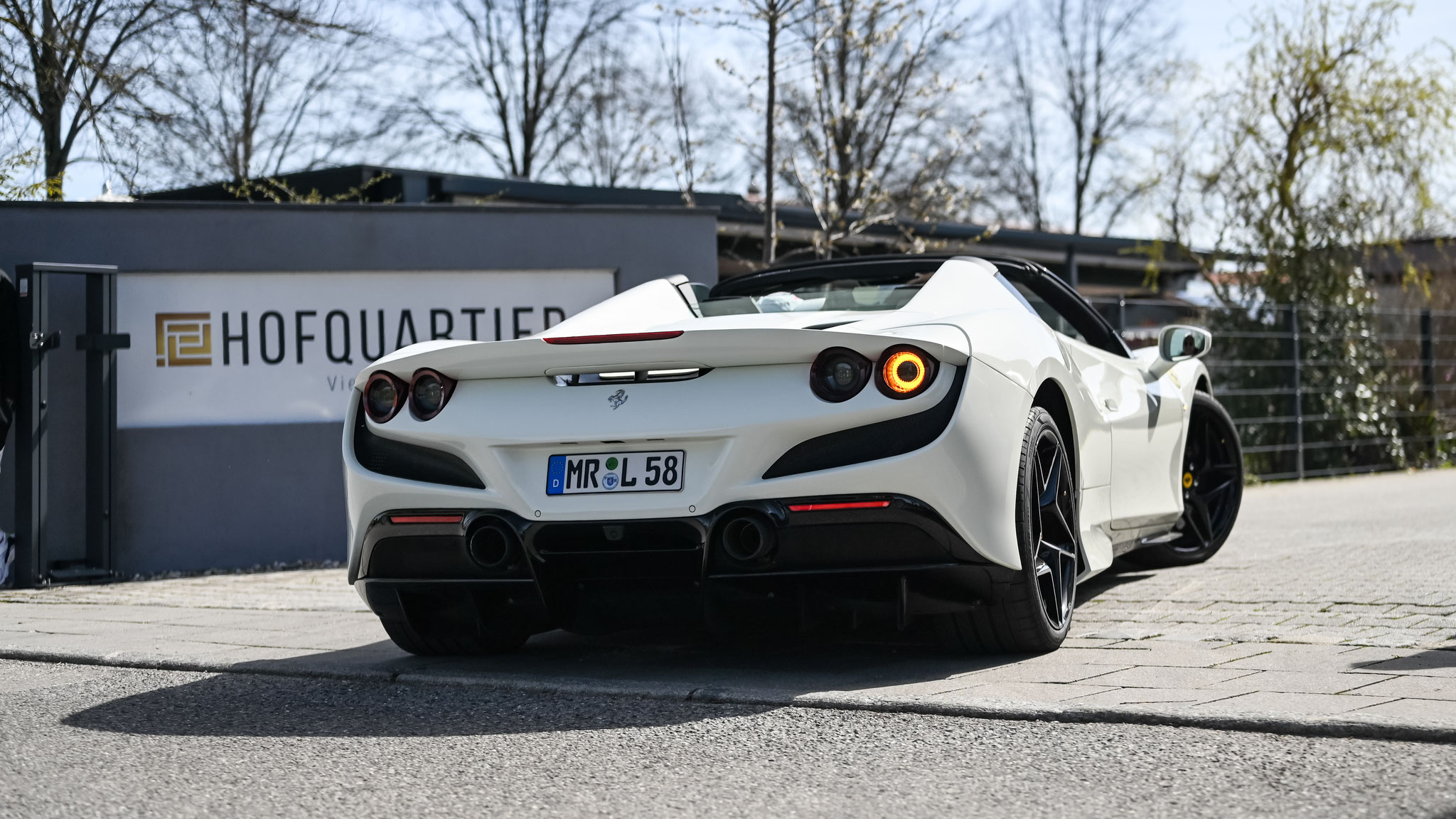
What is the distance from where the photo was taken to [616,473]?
4.19m

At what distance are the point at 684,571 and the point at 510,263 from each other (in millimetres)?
5287

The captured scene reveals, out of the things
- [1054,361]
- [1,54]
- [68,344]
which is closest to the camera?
[1054,361]

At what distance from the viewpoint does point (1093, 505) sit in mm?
5211

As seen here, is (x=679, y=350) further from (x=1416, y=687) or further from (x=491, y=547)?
(x=1416, y=687)

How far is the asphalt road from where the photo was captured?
299 centimetres

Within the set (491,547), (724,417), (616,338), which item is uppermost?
(616,338)

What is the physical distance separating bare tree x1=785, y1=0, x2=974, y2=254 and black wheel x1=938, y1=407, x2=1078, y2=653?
8.72 m

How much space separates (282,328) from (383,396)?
→ 185 inches

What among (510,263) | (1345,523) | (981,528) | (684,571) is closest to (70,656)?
(684,571)

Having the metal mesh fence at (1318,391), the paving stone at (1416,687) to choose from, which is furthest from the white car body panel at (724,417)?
the metal mesh fence at (1318,391)

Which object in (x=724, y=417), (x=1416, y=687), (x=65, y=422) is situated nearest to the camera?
(x=1416, y=687)

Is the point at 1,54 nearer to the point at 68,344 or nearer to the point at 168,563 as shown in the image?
the point at 68,344

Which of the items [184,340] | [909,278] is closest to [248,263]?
[184,340]

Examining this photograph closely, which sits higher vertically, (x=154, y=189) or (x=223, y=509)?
(x=154, y=189)
